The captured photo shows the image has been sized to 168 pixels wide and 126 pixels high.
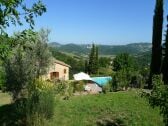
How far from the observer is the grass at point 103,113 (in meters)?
13.8

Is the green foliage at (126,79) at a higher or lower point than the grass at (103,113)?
higher

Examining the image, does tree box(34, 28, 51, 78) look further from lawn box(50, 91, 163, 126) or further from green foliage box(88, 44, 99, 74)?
green foliage box(88, 44, 99, 74)

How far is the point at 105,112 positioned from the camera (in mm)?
14742

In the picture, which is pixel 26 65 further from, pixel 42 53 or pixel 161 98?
pixel 161 98

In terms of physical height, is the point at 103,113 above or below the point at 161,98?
below

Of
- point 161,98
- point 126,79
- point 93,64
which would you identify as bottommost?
point 126,79

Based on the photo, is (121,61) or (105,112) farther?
(121,61)

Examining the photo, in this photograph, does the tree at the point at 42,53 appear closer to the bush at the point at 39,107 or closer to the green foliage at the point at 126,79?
the bush at the point at 39,107

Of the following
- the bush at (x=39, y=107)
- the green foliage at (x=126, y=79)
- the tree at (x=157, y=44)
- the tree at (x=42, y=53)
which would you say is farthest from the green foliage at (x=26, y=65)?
the tree at (x=157, y=44)

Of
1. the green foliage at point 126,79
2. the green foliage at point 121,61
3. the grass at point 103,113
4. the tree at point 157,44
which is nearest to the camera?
the grass at point 103,113

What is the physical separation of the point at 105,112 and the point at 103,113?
137 millimetres

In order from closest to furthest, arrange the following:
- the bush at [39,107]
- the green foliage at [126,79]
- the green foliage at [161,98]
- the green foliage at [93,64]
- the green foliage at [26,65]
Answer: the green foliage at [161,98], the bush at [39,107], the green foliage at [26,65], the green foliage at [126,79], the green foliage at [93,64]

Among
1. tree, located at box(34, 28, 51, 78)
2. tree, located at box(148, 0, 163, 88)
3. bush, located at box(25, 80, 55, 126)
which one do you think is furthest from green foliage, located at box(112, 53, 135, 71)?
bush, located at box(25, 80, 55, 126)

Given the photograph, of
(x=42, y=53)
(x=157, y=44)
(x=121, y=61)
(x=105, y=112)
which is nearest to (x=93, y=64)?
(x=121, y=61)
